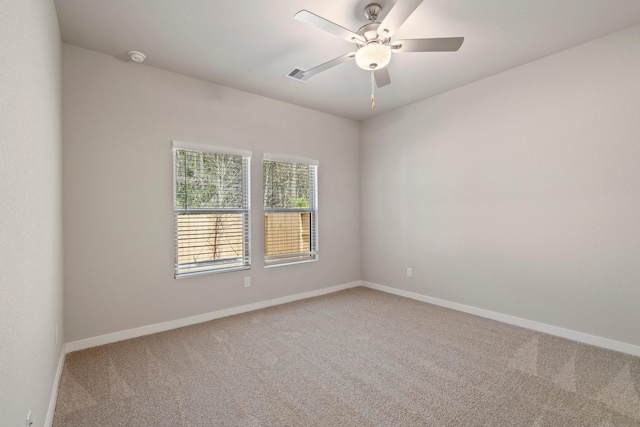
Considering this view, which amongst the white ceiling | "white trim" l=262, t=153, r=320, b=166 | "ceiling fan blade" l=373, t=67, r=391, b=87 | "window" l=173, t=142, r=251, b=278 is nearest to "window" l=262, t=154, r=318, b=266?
"white trim" l=262, t=153, r=320, b=166

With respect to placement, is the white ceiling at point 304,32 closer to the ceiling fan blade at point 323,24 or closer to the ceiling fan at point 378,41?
the ceiling fan at point 378,41

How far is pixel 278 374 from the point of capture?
240cm

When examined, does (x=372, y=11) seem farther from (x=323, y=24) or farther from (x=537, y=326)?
(x=537, y=326)

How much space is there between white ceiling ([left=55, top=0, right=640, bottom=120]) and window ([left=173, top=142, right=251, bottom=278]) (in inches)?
36.3

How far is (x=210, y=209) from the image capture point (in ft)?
11.9

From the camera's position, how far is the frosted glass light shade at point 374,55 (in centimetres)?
224

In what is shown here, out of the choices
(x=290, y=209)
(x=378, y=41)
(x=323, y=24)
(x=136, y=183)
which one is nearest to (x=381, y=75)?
(x=378, y=41)

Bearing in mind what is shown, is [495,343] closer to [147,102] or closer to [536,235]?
[536,235]

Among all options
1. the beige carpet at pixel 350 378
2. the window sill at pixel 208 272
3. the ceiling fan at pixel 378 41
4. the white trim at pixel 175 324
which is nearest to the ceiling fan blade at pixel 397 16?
the ceiling fan at pixel 378 41

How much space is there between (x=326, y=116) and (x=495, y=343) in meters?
3.68

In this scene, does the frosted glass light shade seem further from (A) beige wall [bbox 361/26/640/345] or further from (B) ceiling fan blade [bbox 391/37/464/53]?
(A) beige wall [bbox 361/26/640/345]

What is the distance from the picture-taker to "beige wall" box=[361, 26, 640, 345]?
2.76m

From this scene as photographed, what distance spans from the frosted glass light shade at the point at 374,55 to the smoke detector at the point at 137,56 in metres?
2.13

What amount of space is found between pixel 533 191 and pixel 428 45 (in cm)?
203
